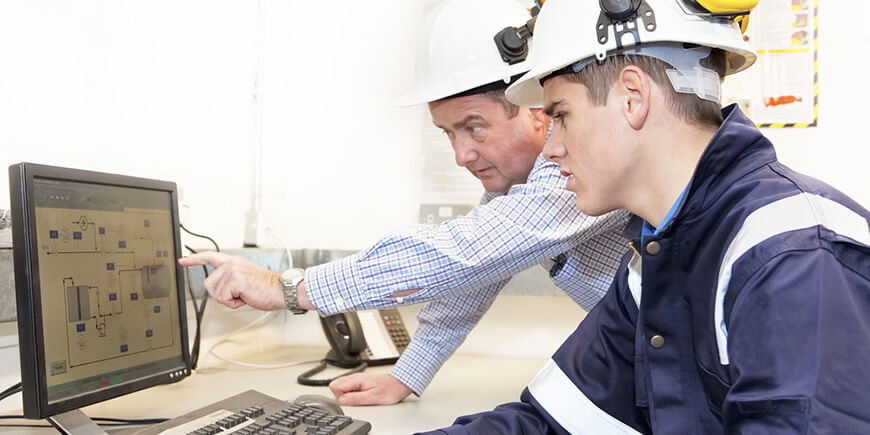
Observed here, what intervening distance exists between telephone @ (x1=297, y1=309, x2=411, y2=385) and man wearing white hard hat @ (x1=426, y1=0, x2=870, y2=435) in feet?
2.40

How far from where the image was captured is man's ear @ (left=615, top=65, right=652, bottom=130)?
0.87m

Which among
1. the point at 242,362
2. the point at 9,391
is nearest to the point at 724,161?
the point at 9,391

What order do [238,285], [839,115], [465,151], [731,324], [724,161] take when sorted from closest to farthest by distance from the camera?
[731,324]
[724,161]
[238,285]
[465,151]
[839,115]

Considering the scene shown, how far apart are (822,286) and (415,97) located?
0.96 meters

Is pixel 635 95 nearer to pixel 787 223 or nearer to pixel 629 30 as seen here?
pixel 629 30

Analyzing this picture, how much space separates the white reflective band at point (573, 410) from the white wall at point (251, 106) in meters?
0.98

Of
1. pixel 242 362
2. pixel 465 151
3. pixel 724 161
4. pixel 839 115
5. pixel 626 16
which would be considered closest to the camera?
pixel 724 161

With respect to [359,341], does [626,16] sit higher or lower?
higher

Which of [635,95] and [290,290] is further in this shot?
[290,290]

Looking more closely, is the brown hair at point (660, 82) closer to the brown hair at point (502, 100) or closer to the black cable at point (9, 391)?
the brown hair at point (502, 100)

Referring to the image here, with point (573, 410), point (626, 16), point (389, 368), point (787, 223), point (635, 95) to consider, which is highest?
point (626, 16)

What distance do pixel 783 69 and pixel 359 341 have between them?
4.62 ft

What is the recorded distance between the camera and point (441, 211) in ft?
6.79

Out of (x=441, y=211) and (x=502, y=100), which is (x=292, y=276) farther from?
(x=441, y=211)
